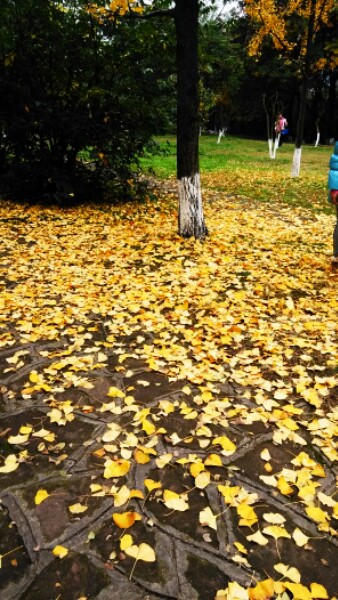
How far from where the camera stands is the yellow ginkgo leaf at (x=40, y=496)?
90.4 inches

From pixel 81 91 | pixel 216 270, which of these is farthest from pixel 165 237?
pixel 81 91

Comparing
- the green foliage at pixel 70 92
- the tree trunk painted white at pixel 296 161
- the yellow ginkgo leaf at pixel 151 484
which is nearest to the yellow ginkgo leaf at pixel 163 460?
the yellow ginkgo leaf at pixel 151 484

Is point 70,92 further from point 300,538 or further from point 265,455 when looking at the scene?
point 300,538

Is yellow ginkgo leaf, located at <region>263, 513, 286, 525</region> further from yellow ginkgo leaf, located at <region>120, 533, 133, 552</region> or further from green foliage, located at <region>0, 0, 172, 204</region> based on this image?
green foliage, located at <region>0, 0, 172, 204</region>

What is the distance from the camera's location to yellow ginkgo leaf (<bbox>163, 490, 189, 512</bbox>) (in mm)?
2266

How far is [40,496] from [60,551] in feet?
1.27

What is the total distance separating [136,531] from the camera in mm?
2137

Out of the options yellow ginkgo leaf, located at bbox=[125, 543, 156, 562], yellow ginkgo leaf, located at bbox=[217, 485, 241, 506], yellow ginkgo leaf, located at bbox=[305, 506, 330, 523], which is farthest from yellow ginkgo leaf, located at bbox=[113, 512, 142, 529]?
yellow ginkgo leaf, located at bbox=[305, 506, 330, 523]

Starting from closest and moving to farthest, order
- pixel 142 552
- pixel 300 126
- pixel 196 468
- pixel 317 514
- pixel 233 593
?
pixel 233 593
pixel 142 552
pixel 317 514
pixel 196 468
pixel 300 126

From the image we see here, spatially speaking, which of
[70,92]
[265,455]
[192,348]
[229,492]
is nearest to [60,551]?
[229,492]

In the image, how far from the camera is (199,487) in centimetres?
239

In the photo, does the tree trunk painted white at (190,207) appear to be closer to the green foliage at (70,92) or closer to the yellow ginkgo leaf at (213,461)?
the green foliage at (70,92)

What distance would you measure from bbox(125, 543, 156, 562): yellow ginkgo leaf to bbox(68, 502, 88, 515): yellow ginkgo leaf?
360mm

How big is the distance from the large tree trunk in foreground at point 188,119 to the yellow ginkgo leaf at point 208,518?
5.31 metres
